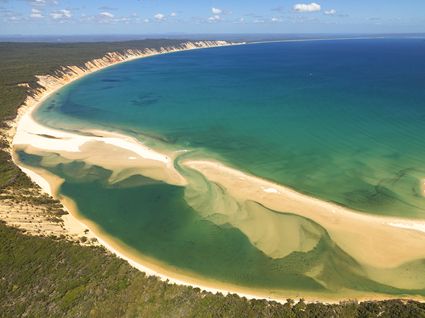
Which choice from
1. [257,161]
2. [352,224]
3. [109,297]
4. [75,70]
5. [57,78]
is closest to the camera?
[109,297]

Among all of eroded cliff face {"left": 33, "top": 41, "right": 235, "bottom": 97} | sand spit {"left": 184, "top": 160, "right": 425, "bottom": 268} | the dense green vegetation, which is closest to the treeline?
the dense green vegetation

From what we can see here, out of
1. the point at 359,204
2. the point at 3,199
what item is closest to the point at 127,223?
the point at 3,199

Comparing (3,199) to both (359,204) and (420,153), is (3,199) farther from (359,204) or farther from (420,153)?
(420,153)

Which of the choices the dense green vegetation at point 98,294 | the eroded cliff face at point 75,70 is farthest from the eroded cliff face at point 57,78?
the dense green vegetation at point 98,294

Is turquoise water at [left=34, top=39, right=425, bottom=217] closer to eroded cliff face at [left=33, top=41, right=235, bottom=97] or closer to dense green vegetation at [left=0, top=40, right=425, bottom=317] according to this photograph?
eroded cliff face at [left=33, top=41, right=235, bottom=97]

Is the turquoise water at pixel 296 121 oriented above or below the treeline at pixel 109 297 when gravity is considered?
below

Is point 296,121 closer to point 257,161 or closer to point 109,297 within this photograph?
point 257,161

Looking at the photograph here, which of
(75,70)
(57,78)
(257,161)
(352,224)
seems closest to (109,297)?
(352,224)

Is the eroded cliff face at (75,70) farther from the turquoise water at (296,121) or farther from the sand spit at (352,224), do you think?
the sand spit at (352,224)
